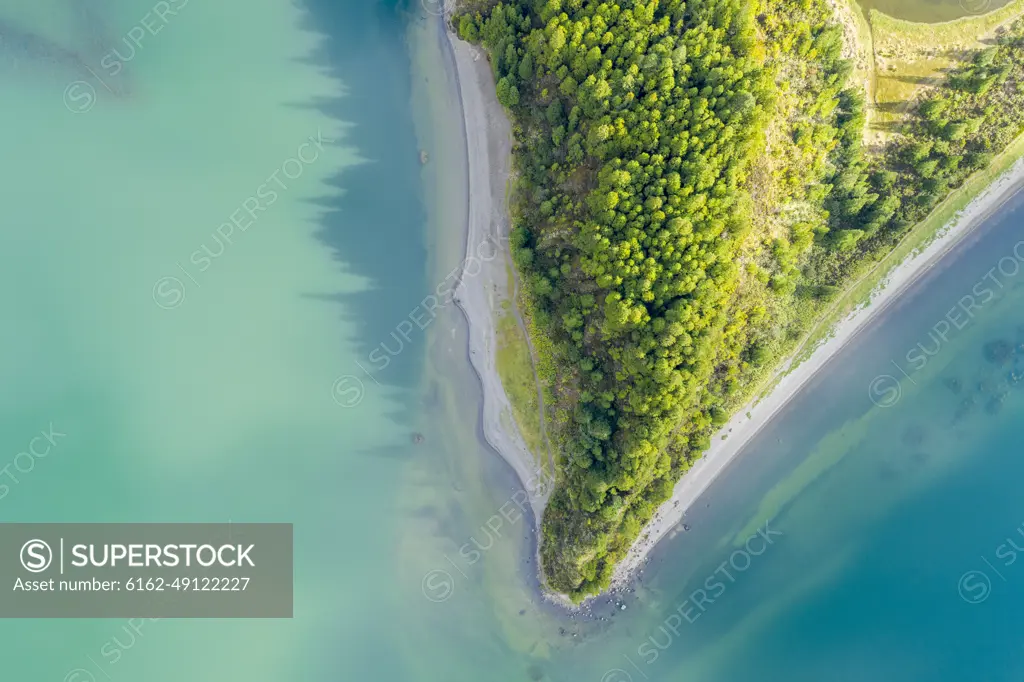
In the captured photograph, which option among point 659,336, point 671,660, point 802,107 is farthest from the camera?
point 671,660

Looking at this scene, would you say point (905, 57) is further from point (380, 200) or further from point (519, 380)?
point (380, 200)

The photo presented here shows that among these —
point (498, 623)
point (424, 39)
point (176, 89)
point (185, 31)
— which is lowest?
point (498, 623)

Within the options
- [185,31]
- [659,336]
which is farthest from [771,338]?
[185,31]

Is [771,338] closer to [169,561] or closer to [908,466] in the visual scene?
[908,466]

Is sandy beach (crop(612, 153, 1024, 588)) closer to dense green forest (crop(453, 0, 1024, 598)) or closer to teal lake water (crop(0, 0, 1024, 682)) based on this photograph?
teal lake water (crop(0, 0, 1024, 682))

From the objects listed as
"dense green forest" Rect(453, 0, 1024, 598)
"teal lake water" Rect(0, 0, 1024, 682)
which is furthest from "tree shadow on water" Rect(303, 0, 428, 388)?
"dense green forest" Rect(453, 0, 1024, 598)

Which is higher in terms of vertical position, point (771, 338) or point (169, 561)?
point (771, 338)

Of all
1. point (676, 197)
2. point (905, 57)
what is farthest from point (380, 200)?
point (905, 57)
